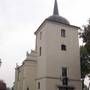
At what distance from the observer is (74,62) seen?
105ft

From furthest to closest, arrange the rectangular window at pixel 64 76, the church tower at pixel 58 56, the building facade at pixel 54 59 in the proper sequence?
the rectangular window at pixel 64 76 → the building facade at pixel 54 59 → the church tower at pixel 58 56

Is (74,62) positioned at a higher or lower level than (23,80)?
higher

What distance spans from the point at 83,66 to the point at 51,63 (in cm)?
971

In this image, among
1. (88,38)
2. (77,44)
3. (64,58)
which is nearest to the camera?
(88,38)

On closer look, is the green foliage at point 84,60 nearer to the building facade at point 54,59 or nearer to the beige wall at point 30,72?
the building facade at point 54,59

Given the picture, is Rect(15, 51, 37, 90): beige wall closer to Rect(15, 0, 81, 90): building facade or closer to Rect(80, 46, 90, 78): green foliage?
Rect(15, 0, 81, 90): building facade

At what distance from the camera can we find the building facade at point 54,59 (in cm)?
2989

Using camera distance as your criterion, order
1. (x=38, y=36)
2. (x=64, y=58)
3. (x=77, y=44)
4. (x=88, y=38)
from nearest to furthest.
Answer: (x=88, y=38) < (x=64, y=58) < (x=77, y=44) < (x=38, y=36)

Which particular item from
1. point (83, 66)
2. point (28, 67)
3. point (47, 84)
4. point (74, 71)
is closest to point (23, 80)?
point (28, 67)

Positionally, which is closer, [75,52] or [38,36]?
[75,52]

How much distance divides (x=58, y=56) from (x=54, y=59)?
2.74ft

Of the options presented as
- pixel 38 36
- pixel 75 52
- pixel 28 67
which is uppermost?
pixel 38 36

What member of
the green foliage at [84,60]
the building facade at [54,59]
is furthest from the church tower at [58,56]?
the green foliage at [84,60]

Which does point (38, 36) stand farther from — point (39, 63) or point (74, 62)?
point (74, 62)
